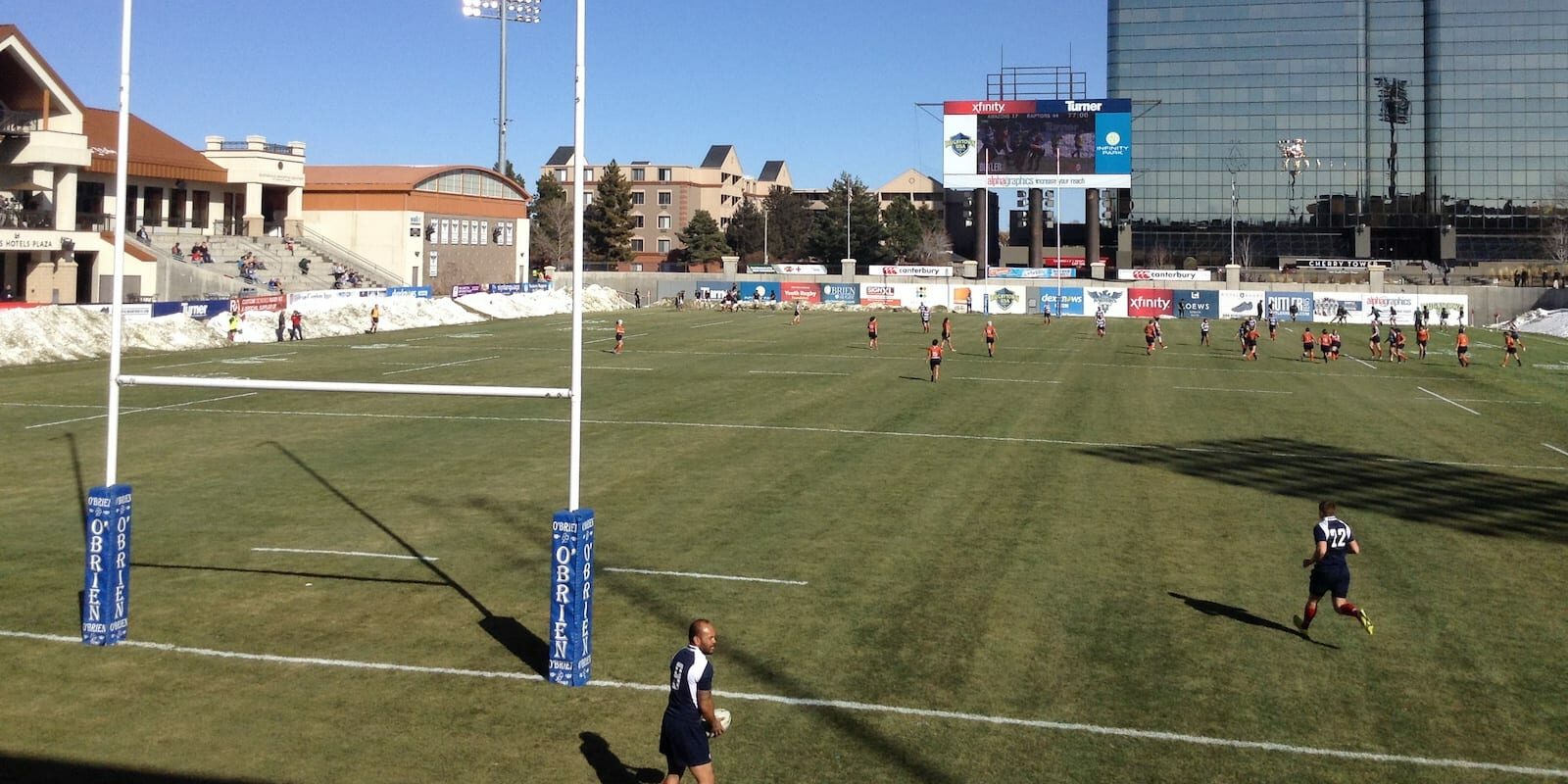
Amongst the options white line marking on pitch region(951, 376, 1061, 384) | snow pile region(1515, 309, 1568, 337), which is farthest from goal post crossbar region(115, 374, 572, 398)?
snow pile region(1515, 309, 1568, 337)

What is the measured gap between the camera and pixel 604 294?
9112 cm

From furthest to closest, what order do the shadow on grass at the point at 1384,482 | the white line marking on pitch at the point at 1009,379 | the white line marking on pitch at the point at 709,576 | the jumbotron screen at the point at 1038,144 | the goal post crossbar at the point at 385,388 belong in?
the jumbotron screen at the point at 1038,144
the white line marking on pitch at the point at 1009,379
the shadow on grass at the point at 1384,482
the white line marking on pitch at the point at 709,576
the goal post crossbar at the point at 385,388

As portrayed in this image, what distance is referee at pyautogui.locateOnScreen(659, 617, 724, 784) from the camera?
8828mm

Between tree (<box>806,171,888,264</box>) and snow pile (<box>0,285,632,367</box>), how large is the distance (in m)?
62.9

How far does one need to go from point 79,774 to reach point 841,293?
83666 mm

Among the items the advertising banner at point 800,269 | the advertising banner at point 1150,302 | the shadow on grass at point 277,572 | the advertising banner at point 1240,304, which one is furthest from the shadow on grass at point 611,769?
the advertising banner at point 800,269

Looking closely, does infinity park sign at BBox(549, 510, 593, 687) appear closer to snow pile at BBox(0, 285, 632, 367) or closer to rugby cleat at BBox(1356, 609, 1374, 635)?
rugby cleat at BBox(1356, 609, 1374, 635)

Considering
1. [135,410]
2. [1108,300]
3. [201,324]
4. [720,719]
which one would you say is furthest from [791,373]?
[1108,300]

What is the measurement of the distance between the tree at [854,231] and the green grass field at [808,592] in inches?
4092

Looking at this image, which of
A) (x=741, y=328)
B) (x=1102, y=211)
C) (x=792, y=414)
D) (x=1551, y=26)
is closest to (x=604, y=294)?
(x=741, y=328)

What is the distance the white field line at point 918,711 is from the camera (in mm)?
10164

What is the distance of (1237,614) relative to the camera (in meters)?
14.4

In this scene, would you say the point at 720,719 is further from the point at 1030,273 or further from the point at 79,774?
the point at 1030,273

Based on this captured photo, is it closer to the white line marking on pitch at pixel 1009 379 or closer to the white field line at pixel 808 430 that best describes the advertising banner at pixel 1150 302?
the white line marking on pitch at pixel 1009 379
